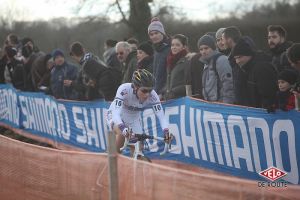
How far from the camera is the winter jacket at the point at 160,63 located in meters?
9.34

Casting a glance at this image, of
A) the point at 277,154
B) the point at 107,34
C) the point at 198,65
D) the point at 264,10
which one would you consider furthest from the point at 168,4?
the point at 277,154

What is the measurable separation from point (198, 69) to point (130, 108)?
1262 mm

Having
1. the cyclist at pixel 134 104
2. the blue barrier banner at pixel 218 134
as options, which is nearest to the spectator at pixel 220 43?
the blue barrier banner at pixel 218 134

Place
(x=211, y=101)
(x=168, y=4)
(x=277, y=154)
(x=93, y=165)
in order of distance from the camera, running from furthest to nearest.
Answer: (x=168, y=4) < (x=211, y=101) < (x=277, y=154) < (x=93, y=165)

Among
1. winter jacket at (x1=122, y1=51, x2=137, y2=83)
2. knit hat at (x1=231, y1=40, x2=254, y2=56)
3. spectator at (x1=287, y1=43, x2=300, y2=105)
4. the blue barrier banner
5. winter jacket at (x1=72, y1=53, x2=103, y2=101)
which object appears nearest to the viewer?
the blue barrier banner

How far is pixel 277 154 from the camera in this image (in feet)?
22.3

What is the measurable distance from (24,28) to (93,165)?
31009 millimetres

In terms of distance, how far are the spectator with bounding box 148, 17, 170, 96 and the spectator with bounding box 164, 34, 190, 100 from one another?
15 cm

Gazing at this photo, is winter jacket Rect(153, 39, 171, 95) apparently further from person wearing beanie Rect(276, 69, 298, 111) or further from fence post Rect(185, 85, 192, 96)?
person wearing beanie Rect(276, 69, 298, 111)

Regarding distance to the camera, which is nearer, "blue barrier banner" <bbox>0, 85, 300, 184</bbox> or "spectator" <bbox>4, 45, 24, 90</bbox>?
"blue barrier banner" <bbox>0, 85, 300, 184</bbox>

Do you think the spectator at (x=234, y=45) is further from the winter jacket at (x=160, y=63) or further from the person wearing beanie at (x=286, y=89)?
the winter jacket at (x=160, y=63)

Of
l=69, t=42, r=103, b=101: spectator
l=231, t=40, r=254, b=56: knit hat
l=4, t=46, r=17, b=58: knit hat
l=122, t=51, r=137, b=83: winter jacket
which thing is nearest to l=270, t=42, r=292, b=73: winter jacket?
l=231, t=40, r=254, b=56: knit hat

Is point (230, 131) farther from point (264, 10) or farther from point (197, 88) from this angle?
point (264, 10)

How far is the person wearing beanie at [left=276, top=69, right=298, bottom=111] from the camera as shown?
6.81 m
